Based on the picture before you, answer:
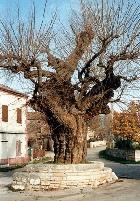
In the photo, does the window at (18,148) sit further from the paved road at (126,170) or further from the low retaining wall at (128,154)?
the low retaining wall at (128,154)

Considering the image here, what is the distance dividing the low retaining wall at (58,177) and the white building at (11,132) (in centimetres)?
1049

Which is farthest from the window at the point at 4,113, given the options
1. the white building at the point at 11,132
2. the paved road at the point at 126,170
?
the paved road at the point at 126,170

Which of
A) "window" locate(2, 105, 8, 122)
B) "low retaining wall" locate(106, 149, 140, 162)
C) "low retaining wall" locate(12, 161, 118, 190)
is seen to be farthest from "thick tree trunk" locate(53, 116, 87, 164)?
"low retaining wall" locate(106, 149, 140, 162)

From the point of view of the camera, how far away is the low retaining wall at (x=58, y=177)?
10.2 metres

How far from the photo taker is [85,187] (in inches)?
404

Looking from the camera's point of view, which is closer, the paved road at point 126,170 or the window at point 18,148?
the paved road at point 126,170

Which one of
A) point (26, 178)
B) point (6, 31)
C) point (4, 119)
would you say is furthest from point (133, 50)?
point (4, 119)

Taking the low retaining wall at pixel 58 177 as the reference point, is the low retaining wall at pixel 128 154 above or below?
below

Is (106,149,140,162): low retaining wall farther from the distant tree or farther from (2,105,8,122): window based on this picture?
(2,105,8,122): window

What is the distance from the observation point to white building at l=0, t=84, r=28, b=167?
72.9 ft

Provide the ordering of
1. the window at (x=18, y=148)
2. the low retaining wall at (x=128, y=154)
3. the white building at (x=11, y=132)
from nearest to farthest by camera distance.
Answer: the white building at (x=11, y=132)
the low retaining wall at (x=128, y=154)
the window at (x=18, y=148)

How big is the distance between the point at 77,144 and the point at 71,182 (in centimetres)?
188

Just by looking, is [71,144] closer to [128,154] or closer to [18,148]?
[18,148]

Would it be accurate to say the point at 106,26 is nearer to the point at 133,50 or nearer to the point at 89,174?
the point at 133,50
